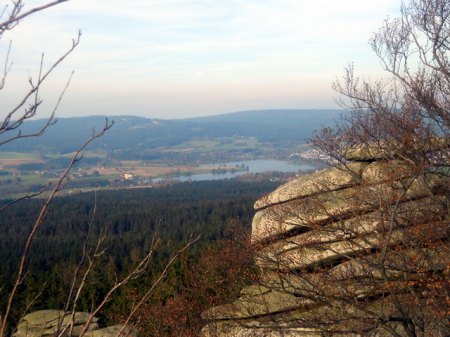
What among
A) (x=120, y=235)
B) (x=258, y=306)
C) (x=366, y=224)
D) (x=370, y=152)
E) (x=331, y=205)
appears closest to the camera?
(x=366, y=224)

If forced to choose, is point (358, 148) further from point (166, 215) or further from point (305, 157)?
point (166, 215)

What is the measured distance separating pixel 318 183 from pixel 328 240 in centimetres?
310

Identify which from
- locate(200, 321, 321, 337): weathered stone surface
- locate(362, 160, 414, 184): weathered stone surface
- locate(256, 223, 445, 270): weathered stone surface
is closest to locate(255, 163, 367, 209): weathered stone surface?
locate(362, 160, 414, 184): weathered stone surface

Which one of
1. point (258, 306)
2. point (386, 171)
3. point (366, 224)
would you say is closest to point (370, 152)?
point (386, 171)

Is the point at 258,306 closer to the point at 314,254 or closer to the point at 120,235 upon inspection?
the point at 314,254

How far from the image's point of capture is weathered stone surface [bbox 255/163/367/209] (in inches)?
776

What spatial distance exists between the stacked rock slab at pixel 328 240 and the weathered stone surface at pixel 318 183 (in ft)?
0.15

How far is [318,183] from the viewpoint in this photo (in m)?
20.0

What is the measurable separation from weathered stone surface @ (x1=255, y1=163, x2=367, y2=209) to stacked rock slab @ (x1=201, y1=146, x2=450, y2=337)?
0.15 feet

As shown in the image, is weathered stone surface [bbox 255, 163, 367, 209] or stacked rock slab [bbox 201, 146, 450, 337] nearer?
stacked rock slab [bbox 201, 146, 450, 337]

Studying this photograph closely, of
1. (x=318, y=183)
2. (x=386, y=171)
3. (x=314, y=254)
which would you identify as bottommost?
(x=314, y=254)

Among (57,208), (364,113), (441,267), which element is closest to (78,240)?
(57,208)

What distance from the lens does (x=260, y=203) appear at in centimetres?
2169

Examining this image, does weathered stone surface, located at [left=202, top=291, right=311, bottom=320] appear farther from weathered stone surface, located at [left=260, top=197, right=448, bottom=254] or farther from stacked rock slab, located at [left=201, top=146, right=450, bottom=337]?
weathered stone surface, located at [left=260, top=197, right=448, bottom=254]
